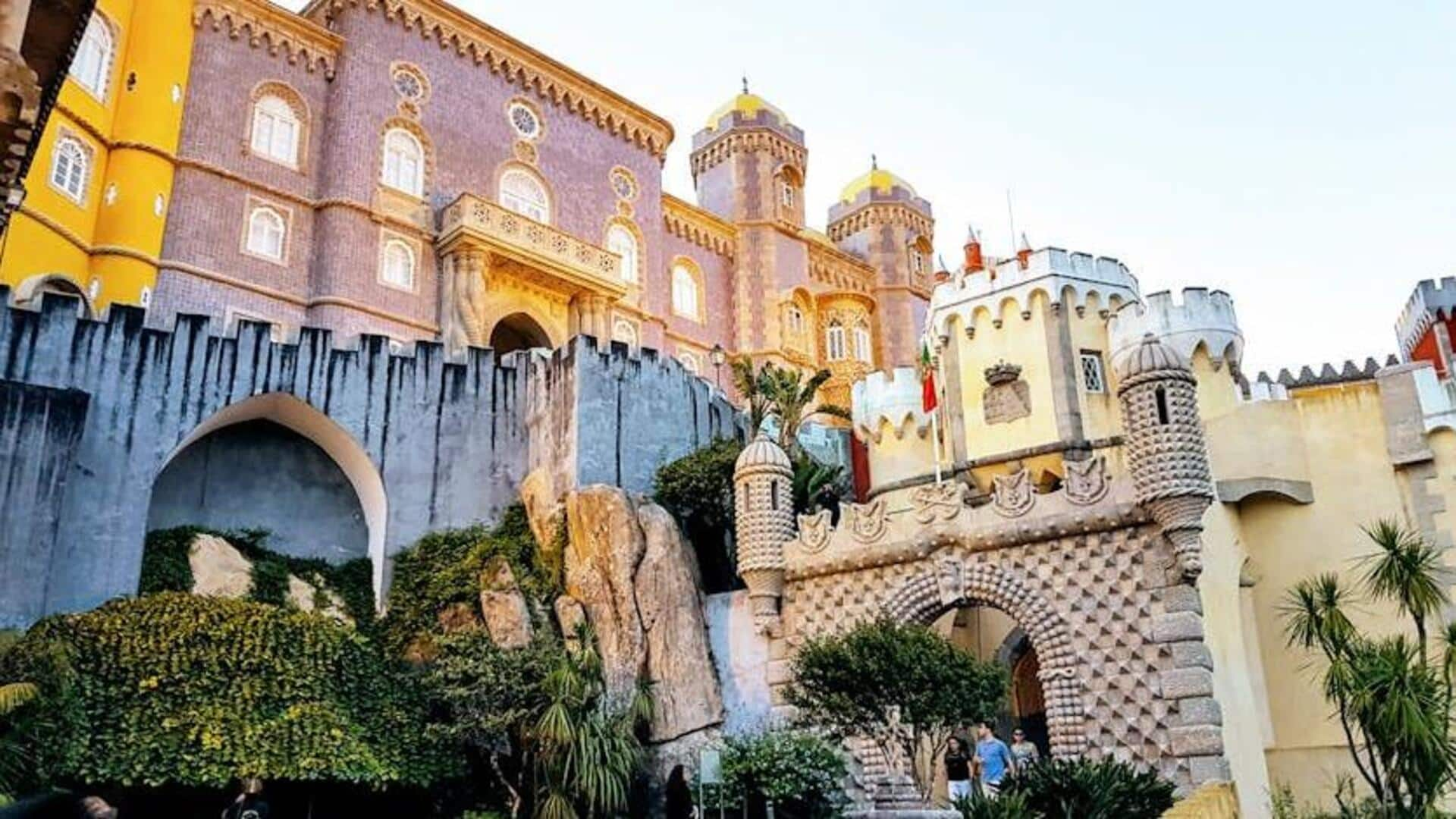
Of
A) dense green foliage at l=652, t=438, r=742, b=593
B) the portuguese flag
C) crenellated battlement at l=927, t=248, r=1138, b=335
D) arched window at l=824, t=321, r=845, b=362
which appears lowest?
dense green foliage at l=652, t=438, r=742, b=593

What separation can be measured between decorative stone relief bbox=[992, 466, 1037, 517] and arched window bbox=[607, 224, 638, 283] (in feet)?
65.7

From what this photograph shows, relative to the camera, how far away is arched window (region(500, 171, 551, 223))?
3256 cm

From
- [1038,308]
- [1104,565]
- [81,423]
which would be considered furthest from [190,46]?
[1104,565]

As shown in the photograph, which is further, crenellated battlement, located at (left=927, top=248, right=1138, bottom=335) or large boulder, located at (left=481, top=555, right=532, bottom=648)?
crenellated battlement, located at (left=927, top=248, right=1138, bottom=335)

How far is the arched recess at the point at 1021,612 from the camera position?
1567 cm

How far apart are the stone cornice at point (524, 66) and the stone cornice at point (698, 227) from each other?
192cm

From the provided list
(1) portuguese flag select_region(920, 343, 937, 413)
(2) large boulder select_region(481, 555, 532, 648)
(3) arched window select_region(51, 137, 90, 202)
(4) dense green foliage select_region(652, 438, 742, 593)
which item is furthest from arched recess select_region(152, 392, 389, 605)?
(1) portuguese flag select_region(920, 343, 937, 413)

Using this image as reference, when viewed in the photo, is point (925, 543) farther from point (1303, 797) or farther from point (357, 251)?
point (357, 251)

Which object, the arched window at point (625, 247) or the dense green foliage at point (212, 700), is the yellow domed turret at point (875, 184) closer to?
the arched window at point (625, 247)

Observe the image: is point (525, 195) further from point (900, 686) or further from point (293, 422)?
point (900, 686)

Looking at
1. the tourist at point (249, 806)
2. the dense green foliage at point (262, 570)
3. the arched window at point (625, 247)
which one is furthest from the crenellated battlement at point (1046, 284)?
the tourist at point (249, 806)

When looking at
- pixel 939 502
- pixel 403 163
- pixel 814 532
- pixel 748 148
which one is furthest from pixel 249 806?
pixel 748 148

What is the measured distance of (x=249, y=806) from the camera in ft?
43.8

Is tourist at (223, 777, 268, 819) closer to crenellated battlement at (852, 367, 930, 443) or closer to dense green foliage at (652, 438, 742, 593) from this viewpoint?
dense green foliage at (652, 438, 742, 593)
